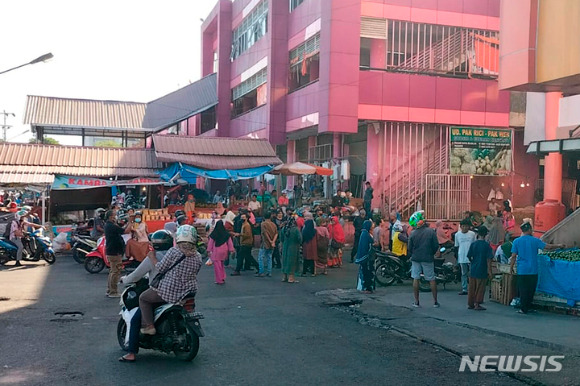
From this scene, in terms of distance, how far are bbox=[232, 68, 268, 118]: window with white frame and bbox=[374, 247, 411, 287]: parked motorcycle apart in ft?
57.8

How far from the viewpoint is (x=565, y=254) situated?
36.1 ft

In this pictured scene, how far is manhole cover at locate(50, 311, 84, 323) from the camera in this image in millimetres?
9305

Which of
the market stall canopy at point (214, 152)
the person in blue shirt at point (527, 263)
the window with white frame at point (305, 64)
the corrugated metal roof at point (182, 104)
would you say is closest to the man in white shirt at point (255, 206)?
the market stall canopy at point (214, 152)

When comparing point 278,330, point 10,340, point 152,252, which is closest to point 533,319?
point 278,330

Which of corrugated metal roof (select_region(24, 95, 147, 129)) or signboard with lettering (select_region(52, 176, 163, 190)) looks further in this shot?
corrugated metal roof (select_region(24, 95, 147, 129))

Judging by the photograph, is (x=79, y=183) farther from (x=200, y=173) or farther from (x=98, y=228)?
(x=200, y=173)

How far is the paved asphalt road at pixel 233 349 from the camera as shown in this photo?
6.39 metres

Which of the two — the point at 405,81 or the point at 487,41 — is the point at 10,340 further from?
the point at 487,41

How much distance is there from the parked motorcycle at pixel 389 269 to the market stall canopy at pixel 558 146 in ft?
12.5

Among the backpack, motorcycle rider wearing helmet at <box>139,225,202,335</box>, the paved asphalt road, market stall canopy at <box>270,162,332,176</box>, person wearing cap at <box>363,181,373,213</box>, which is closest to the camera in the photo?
the paved asphalt road

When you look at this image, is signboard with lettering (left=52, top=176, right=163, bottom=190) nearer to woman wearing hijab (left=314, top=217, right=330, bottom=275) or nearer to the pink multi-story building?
the pink multi-story building

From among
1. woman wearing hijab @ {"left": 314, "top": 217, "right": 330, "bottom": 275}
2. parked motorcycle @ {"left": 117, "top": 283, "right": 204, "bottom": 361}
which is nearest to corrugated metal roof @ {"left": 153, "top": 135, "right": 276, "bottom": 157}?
woman wearing hijab @ {"left": 314, "top": 217, "right": 330, "bottom": 275}

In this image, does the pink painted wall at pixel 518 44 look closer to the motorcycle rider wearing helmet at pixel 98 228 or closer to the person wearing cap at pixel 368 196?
the person wearing cap at pixel 368 196

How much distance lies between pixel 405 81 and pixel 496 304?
563 inches
